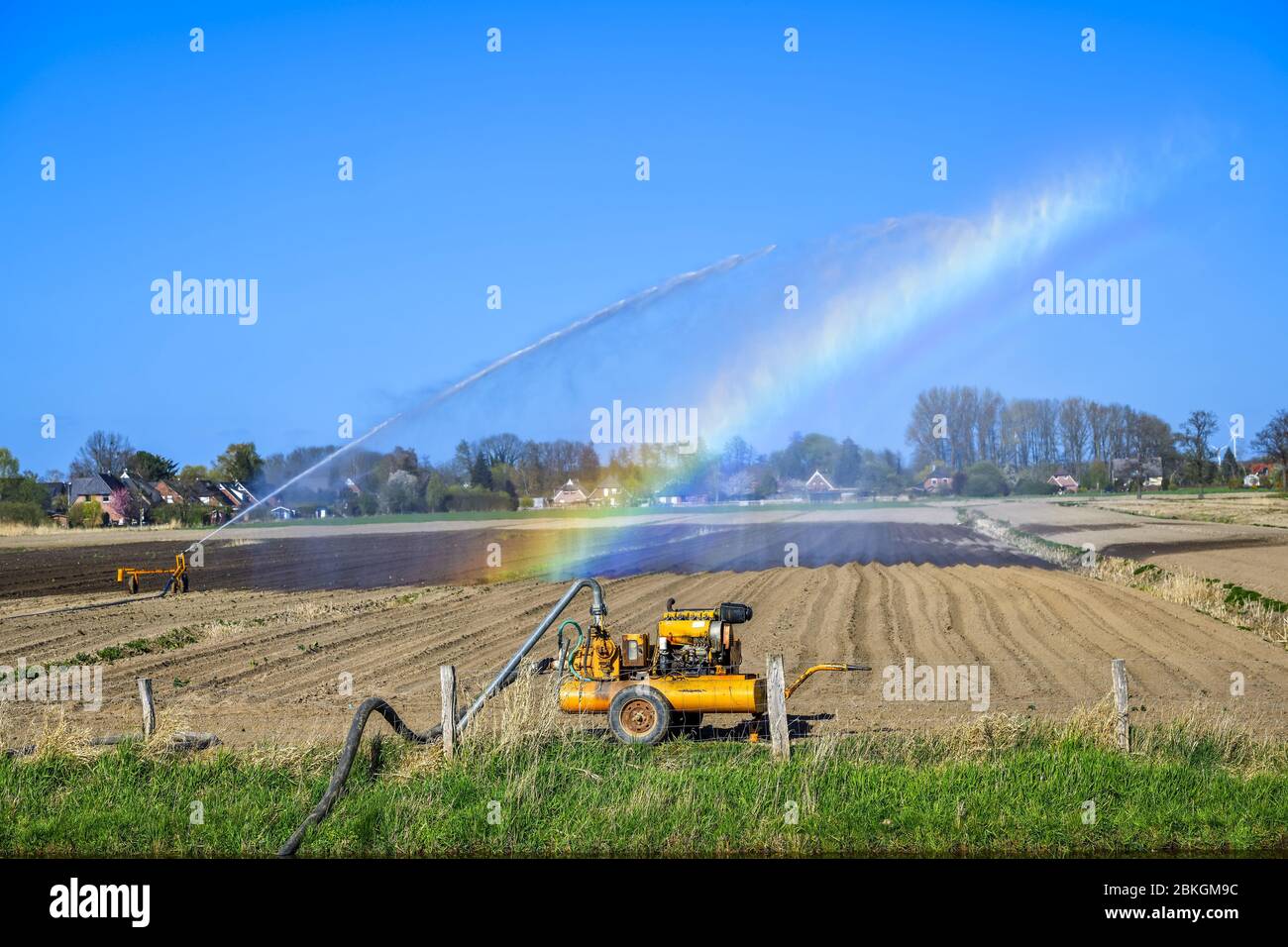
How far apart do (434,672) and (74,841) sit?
426 inches

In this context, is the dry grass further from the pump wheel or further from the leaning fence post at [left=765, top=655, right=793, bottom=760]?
the leaning fence post at [left=765, top=655, right=793, bottom=760]

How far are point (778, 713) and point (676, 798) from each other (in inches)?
77.9

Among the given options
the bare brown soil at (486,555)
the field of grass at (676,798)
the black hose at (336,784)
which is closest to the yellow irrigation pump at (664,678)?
the field of grass at (676,798)

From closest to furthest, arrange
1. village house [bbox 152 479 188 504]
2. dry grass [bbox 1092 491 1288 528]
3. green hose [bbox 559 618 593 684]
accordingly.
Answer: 1. green hose [bbox 559 618 593 684]
2. dry grass [bbox 1092 491 1288 528]
3. village house [bbox 152 479 188 504]

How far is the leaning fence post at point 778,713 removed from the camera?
12352mm

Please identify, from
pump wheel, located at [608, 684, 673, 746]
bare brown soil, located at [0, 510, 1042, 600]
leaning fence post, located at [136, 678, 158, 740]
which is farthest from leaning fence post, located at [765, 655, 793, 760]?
bare brown soil, located at [0, 510, 1042, 600]

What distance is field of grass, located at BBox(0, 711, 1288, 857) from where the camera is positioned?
10.5 meters

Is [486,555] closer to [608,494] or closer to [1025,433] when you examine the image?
[608,494]

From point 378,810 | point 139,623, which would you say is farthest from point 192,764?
point 139,623

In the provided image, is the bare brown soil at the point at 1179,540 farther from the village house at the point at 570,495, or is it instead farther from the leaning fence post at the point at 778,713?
the leaning fence post at the point at 778,713

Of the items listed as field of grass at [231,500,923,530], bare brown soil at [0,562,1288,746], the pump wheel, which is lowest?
bare brown soil at [0,562,1288,746]

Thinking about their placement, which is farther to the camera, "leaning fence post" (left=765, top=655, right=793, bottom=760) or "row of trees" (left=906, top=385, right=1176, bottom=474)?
"row of trees" (left=906, top=385, right=1176, bottom=474)

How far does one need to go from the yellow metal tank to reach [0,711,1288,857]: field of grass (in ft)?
4.11

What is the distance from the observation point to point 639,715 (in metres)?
14.4
